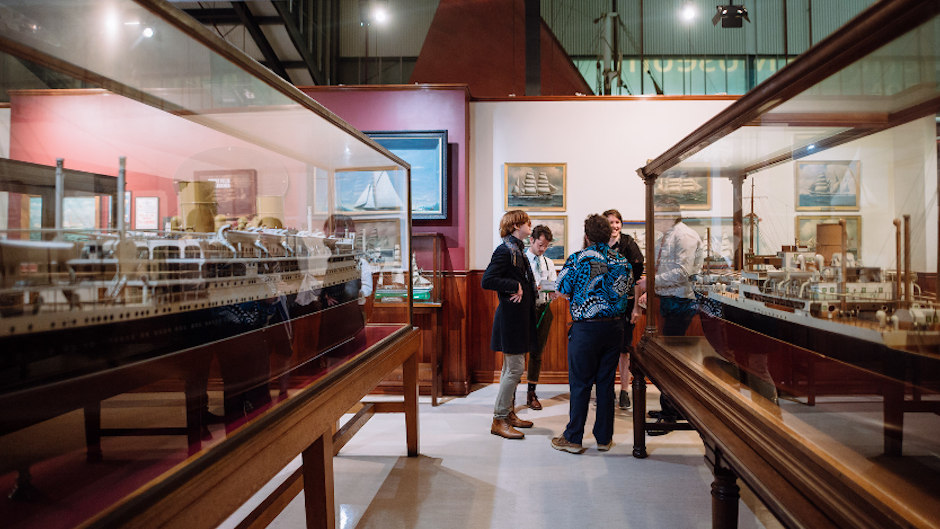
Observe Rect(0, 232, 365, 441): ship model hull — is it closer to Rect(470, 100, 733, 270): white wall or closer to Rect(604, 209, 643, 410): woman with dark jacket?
Rect(604, 209, 643, 410): woman with dark jacket

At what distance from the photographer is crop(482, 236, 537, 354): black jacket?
12.9ft

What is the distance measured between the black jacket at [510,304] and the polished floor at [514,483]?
0.74 meters

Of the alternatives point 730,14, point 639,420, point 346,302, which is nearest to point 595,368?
point 639,420

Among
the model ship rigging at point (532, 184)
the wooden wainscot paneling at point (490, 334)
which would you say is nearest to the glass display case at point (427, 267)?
the wooden wainscot paneling at point (490, 334)

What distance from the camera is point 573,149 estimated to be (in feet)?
19.3

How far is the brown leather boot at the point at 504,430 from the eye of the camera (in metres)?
4.04

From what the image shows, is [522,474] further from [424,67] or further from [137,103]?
[424,67]

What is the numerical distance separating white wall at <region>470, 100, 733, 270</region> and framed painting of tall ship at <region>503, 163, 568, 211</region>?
2.7 inches

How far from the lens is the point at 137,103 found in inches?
51.4

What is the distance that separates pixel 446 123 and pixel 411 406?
123 inches

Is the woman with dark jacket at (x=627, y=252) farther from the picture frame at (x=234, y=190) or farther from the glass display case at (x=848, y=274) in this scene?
the picture frame at (x=234, y=190)

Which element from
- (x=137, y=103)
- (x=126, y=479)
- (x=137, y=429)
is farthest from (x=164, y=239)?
(x=126, y=479)

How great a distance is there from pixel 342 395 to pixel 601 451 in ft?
7.43

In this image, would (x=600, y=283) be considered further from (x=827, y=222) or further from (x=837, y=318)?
(x=837, y=318)
